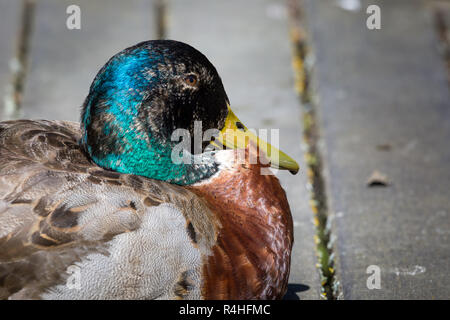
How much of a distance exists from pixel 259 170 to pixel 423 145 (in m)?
1.54

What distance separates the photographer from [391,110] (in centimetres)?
407

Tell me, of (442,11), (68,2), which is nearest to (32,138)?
(68,2)

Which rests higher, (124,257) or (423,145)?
(423,145)

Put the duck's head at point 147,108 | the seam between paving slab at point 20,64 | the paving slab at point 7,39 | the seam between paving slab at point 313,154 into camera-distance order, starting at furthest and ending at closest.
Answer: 1. the paving slab at point 7,39
2. the seam between paving slab at point 20,64
3. the seam between paving slab at point 313,154
4. the duck's head at point 147,108

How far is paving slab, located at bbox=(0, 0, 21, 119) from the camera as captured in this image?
13.5ft

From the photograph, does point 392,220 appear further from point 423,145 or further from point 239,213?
point 239,213

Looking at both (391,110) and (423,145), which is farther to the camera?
(391,110)

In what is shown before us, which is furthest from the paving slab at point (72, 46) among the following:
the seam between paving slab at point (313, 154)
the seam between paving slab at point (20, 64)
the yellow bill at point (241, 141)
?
the yellow bill at point (241, 141)

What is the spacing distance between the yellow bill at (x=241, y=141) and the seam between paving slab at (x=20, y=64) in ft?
5.65

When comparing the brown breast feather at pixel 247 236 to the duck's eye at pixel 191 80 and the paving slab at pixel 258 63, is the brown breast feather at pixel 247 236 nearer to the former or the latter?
the duck's eye at pixel 191 80

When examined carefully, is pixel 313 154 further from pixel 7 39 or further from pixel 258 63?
pixel 7 39

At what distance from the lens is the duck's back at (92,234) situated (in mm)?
1989

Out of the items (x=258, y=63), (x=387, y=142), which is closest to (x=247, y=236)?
(x=387, y=142)
